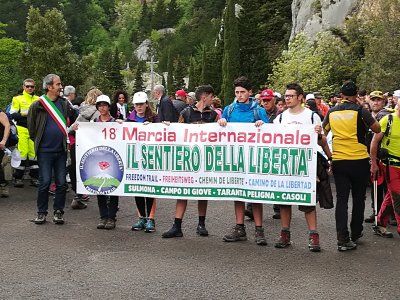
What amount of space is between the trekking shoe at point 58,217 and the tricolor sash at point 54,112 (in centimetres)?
123

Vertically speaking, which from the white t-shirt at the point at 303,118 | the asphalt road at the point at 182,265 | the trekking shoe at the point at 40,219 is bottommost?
the asphalt road at the point at 182,265

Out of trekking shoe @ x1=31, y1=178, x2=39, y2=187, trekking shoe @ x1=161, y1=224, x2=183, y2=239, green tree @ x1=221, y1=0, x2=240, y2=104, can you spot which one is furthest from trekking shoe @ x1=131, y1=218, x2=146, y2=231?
green tree @ x1=221, y1=0, x2=240, y2=104

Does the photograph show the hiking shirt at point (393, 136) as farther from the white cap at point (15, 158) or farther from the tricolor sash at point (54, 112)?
the white cap at point (15, 158)

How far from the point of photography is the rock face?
49.5 m

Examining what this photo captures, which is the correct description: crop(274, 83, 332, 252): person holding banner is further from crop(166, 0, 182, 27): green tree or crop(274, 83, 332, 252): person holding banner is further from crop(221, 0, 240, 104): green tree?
crop(166, 0, 182, 27): green tree

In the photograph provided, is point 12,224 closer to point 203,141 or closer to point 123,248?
point 123,248

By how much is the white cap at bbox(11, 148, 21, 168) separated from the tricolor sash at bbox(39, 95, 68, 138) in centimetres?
321

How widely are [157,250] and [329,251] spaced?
224 cm

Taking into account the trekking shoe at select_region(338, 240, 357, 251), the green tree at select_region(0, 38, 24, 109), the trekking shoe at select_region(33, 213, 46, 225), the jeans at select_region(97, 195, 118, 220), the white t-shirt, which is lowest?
the trekking shoe at select_region(338, 240, 357, 251)

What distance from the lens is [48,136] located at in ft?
29.2

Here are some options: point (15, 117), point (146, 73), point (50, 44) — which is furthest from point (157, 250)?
point (146, 73)

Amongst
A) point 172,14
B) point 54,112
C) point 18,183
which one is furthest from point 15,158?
point 172,14

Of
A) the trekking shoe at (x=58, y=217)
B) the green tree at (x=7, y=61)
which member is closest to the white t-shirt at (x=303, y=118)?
the trekking shoe at (x=58, y=217)

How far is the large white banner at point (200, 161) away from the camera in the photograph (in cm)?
784
